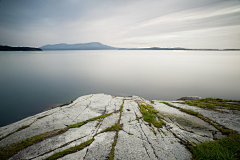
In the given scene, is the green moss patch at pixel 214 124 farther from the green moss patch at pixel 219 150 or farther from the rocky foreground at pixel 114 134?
the green moss patch at pixel 219 150

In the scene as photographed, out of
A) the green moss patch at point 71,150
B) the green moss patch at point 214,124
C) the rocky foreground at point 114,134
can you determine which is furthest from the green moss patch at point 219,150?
the green moss patch at point 71,150

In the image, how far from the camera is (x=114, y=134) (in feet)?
26.1

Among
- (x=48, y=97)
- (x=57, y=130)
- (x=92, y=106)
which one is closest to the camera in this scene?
(x=57, y=130)

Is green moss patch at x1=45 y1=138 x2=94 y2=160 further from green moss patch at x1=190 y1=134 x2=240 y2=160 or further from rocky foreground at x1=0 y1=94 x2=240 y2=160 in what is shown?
green moss patch at x1=190 y1=134 x2=240 y2=160

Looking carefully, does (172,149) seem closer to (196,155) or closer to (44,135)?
(196,155)

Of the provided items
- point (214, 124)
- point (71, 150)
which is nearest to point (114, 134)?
point (71, 150)

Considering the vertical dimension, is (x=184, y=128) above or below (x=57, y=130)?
above

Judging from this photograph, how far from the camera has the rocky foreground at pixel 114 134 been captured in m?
6.31

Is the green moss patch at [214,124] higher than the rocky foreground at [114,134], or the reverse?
the green moss patch at [214,124]

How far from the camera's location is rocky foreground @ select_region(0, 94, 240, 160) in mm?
6312

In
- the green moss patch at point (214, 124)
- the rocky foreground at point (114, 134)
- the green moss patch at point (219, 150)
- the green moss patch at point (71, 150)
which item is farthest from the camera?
the green moss patch at point (214, 124)

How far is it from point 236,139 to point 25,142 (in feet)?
49.6

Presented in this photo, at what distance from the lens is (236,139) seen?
21.5 feet

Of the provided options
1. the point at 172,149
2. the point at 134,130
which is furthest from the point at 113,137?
the point at 172,149
